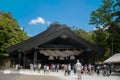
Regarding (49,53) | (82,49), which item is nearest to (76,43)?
(82,49)

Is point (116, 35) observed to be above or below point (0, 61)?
above

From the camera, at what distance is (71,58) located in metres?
47.9

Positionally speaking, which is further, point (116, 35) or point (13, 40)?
point (13, 40)

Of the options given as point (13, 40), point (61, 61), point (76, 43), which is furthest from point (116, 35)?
point (13, 40)

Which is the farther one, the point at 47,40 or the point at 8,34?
the point at 8,34

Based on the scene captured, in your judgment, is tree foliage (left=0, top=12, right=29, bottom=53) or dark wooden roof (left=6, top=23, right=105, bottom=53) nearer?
dark wooden roof (left=6, top=23, right=105, bottom=53)

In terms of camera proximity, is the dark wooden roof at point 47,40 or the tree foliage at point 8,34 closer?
the dark wooden roof at point 47,40

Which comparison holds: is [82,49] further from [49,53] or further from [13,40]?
[13,40]

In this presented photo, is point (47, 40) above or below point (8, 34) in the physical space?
below

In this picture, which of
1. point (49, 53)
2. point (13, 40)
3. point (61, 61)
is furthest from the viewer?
point (13, 40)

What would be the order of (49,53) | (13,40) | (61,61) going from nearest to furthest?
1. (49,53)
2. (61,61)
3. (13,40)

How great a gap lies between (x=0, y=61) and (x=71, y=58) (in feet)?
48.9

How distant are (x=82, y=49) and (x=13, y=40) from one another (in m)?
13.5

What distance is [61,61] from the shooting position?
166 ft
